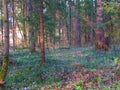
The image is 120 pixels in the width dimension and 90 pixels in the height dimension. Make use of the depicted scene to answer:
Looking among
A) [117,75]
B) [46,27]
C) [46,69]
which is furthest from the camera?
[46,27]

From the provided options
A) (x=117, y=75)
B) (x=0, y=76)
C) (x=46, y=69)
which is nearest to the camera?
(x=0, y=76)

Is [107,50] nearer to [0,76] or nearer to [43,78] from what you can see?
[43,78]

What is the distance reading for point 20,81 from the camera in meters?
13.5

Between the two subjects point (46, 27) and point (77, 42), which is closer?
point (46, 27)

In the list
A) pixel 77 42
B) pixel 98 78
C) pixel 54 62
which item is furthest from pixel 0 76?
pixel 77 42

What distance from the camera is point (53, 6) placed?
58.2ft

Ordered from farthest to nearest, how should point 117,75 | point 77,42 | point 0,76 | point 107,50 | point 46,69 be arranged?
point 77,42 < point 107,50 < point 46,69 < point 117,75 < point 0,76

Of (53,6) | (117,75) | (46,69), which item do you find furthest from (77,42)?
(117,75)

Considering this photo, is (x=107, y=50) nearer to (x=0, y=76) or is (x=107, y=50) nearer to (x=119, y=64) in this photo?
(x=119, y=64)

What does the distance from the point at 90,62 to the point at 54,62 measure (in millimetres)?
2186

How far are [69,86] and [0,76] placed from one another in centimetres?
280

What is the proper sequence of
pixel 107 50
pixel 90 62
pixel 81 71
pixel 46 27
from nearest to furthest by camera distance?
1. pixel 81 71
2. pixel 90 62
3. pixel 46 27
4. pixel 107 50

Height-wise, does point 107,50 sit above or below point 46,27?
below

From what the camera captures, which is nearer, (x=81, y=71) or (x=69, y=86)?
(x=69, y=86)
